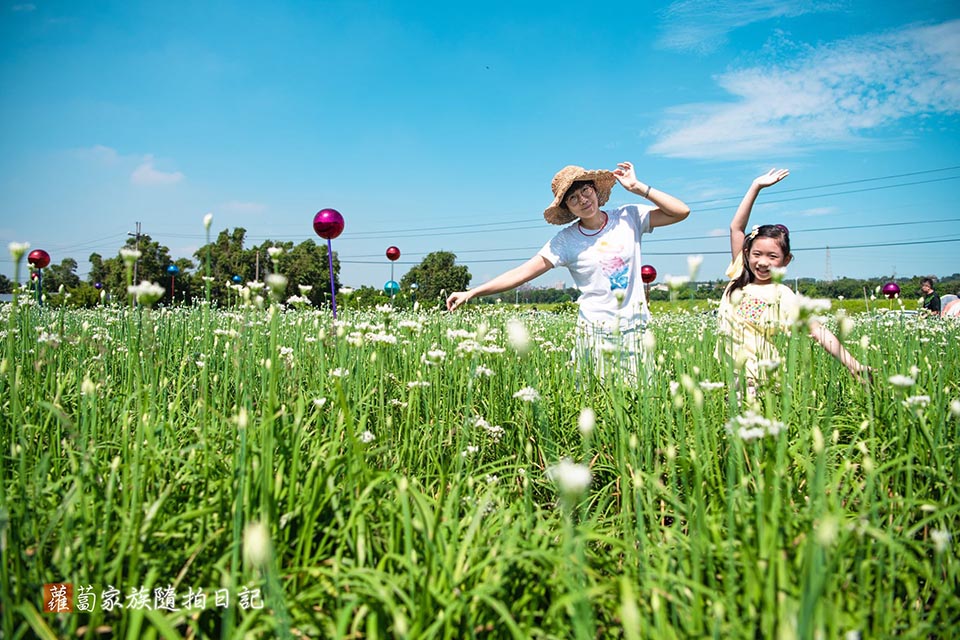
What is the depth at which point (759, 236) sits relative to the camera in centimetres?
354

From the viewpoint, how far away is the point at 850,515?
74.7 inches

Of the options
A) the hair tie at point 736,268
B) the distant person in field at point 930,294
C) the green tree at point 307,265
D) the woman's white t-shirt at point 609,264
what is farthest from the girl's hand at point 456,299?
the green tree at point 307,265

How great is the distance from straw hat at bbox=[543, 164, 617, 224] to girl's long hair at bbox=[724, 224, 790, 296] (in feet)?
3.67

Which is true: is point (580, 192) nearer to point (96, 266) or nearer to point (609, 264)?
point (609, 264)

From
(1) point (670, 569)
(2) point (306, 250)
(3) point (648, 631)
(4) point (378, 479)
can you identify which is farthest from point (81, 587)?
(2) point (306, 250)

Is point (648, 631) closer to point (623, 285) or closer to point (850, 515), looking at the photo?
point (850, 515)

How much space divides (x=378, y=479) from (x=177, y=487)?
76cm

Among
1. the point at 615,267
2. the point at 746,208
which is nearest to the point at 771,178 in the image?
the point at 746,208

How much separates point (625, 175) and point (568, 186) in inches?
17.7

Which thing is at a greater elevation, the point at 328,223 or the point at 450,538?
the point at 328,223

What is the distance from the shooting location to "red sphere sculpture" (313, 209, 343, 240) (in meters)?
5.51

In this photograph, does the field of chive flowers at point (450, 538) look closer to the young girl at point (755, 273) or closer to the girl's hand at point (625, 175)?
the young girl at point (755, 273)

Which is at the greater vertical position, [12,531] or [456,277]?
[456,277]

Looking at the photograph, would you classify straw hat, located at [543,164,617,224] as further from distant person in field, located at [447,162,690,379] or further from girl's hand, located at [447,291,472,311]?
Result: girl's hand, located at [447,291,472,311]
